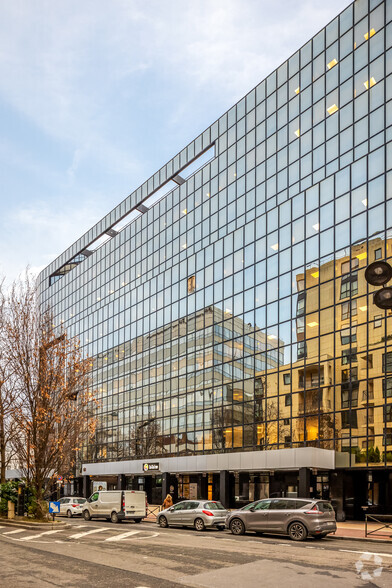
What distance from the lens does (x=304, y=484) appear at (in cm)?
3366

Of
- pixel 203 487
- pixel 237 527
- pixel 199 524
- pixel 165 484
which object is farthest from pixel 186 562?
pixel 165 484

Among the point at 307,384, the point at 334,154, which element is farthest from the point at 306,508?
the point at 334,154

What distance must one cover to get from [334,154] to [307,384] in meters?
15.1

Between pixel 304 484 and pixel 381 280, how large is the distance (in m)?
25.8

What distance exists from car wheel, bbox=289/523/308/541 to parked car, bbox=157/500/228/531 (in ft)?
17.0

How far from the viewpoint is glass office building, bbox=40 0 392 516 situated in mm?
34406

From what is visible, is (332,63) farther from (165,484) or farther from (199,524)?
(165,484)

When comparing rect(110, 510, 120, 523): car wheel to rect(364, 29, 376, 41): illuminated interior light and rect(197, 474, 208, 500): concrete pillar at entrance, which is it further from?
rect(364, 29, 376, 41): illuminated interior light

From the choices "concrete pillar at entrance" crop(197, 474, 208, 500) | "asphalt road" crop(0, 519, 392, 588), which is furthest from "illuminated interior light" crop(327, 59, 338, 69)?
"concrete pillar at entrance" crop(197, 474, 208, 500)

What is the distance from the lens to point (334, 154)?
125 ft

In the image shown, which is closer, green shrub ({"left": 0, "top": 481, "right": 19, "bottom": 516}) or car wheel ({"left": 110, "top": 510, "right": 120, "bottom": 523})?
green shrub ({"left": 0, "top": 481, "right": 19, "bottom": 516})

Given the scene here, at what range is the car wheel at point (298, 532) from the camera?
21.1 m

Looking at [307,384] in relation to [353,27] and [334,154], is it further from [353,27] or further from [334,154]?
[353,27]

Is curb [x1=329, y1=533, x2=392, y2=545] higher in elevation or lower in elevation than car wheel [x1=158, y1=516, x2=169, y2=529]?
higher
